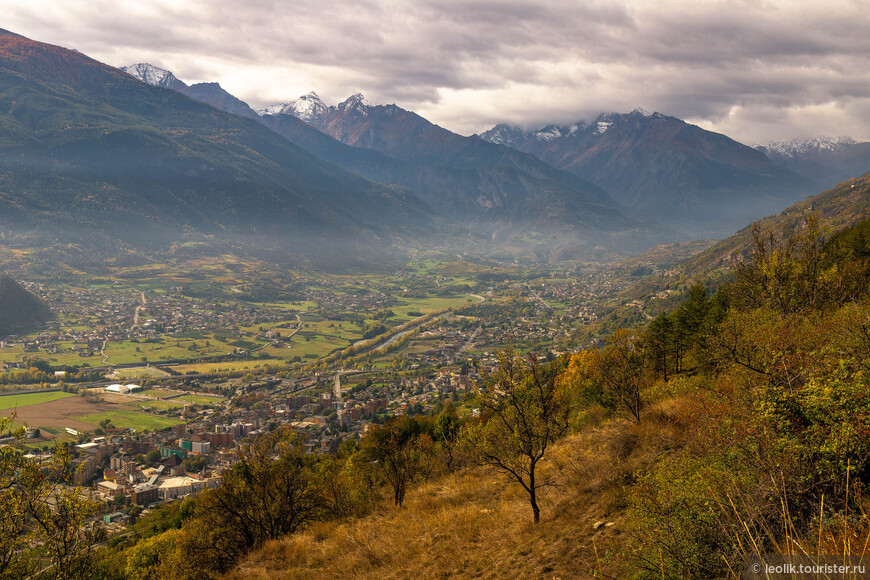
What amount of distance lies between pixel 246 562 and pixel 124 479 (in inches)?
1569

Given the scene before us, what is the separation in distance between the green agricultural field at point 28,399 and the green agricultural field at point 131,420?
520 inches

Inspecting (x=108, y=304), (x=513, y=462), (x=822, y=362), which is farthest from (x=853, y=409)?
(x=108, y=304)

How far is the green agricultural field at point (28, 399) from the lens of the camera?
69.2 metres

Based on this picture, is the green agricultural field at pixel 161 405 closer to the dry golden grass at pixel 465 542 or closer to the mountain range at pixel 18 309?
the dry golden grass at pixel 465 542

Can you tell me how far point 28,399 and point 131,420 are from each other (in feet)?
75.5

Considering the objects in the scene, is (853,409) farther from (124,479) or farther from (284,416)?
(284,416)

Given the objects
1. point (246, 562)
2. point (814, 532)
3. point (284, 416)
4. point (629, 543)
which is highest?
point (814, 532)

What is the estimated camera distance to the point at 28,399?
7200cm

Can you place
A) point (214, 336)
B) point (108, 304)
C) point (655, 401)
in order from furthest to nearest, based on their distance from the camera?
point (108, 304), point (214, 336), point (655, 401)

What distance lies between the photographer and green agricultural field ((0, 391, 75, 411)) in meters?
69.2

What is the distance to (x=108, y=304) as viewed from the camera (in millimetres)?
149000

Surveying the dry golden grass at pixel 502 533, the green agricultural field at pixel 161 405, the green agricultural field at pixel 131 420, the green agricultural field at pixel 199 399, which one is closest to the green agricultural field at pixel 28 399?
the green agricultural field at pixel 131 420

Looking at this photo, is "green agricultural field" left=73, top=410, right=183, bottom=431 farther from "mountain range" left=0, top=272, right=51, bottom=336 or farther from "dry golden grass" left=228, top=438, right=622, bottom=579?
"mountain range" left=0, top=272, right=51, bottom=336

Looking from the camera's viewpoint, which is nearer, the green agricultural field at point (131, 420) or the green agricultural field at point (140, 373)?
the green agricultural field at point (131, 420)
